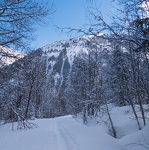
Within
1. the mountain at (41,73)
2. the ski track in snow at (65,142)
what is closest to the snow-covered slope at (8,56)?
the mountain at (41,73)

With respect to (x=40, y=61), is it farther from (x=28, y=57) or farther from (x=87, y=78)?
(x=28, y=57)

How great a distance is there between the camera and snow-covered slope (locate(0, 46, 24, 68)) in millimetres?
7021

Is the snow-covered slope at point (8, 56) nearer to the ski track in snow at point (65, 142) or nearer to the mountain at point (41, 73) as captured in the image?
the mountain at point (41, 73)

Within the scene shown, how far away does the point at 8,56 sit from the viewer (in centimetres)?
706

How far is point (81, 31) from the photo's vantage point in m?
5.08

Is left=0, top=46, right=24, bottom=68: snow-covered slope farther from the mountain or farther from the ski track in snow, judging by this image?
the ski track in snow

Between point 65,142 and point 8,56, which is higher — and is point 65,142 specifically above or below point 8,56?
below

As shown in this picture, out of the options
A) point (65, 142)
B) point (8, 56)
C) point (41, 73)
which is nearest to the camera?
point (8, 56)

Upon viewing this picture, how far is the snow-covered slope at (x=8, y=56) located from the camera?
23.0 feet

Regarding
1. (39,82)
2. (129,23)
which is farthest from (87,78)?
(129,23)

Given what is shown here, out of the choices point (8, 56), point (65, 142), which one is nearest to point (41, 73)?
point (65, 142)

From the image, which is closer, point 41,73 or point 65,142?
→ point 65,142

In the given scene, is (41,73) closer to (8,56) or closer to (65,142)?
(65,142)

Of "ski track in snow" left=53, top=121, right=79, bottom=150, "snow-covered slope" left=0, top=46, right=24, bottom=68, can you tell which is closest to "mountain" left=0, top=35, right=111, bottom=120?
"snow-covered slope" left=0, top=46, right=24, bottom=68
